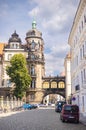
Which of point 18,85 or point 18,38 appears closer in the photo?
point 18,85

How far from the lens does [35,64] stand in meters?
78.3

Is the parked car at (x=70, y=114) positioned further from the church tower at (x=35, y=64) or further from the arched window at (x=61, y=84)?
the arched window at (x=61, y=84)

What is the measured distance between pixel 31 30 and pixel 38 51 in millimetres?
6724

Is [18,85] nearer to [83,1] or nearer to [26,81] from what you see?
[26,81]

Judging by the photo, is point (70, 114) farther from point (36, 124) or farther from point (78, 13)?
point (78, 13)

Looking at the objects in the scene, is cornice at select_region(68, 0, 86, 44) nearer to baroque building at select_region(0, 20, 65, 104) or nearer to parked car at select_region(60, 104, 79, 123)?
parked car at select_region(60, 104, 79, 123)

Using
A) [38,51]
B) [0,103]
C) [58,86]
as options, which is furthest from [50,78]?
[0,103]

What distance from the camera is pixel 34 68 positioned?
257ft

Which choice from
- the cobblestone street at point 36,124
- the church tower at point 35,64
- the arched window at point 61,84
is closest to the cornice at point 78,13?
the cobblestone street at point 36,124

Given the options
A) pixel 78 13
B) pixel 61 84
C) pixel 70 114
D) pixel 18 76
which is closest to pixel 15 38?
pixel 18 76

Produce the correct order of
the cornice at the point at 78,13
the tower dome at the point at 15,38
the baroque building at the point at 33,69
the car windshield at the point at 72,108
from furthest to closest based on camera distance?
the baroque building at the point at 33,69, the tower dome at the point at 15,38, the cornice at the point at 78,13, the car windshield at the point at 72,108

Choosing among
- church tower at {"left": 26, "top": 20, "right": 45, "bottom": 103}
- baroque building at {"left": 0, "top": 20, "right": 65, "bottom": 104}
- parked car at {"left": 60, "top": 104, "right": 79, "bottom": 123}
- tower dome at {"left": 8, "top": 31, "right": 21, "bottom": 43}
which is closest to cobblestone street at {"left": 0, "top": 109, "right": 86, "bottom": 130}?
parked car at {"left": 60, "top": 104, "right": 79, "bottom": 123}

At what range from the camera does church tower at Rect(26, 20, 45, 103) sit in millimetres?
77688

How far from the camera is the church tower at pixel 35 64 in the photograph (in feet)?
255
